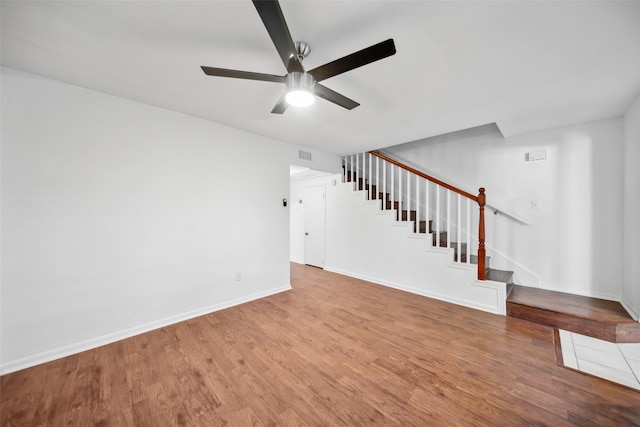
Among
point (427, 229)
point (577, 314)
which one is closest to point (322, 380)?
point (427, 229)

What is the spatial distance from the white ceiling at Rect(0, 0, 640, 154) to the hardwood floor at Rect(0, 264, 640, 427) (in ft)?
8.46

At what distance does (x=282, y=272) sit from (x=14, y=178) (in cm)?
309

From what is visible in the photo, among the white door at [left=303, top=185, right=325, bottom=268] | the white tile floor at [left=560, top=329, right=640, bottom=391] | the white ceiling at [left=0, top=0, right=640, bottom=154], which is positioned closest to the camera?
the white ceiling at [left=0, top=0, right=640, bottom=154]

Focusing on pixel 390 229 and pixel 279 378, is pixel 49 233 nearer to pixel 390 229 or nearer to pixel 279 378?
pixel 279 378

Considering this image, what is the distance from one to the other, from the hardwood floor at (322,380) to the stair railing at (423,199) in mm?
1346

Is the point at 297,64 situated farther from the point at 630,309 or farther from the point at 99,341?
the point at 630,309

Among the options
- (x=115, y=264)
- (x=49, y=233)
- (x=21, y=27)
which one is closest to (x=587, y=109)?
(x=21, y=27)

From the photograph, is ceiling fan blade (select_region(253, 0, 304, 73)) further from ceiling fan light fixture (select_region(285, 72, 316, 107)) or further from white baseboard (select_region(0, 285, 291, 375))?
white baseboard (select_region(0, 285, 291, 375))

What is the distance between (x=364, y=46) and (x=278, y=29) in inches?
32.0

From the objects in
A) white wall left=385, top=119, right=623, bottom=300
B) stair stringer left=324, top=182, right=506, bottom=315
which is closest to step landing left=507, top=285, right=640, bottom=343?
stair stringer left=324, top=182, right=506, bottom=315

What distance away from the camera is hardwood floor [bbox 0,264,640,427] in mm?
1533

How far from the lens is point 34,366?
2.04m

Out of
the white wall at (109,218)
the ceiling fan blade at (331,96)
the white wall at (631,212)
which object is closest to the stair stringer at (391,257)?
the white wall at (631,212)

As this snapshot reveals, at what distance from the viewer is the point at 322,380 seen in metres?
1.85
